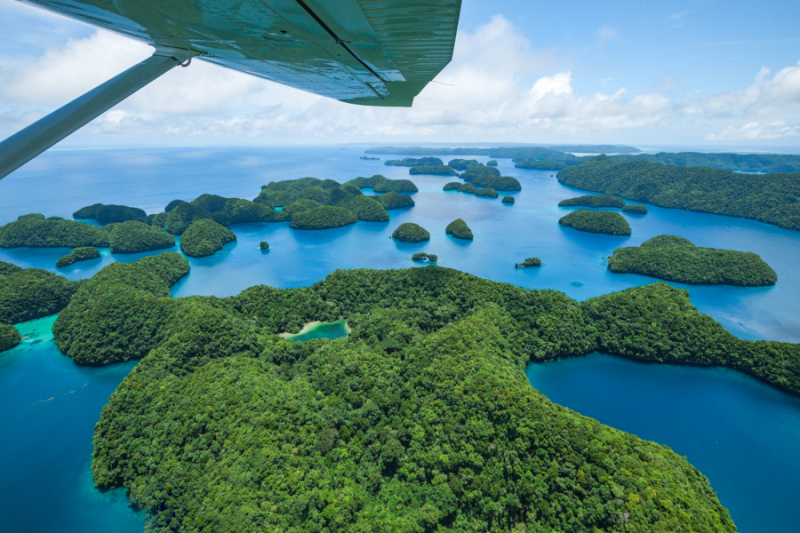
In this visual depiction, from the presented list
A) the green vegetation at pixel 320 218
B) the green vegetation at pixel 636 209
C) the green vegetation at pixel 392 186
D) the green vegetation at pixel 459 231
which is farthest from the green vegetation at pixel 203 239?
the green vegetation at pixel 636 209

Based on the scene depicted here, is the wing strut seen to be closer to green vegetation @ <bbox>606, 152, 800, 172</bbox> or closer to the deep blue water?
the deep blue water

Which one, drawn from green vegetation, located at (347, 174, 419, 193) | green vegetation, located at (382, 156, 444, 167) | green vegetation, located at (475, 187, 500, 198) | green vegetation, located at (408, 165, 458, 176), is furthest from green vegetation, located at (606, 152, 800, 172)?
green vegetation, located at (382, 156, 444, 167)

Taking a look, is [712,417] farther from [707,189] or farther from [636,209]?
[707,189]

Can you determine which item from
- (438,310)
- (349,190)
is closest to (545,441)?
(438,310)

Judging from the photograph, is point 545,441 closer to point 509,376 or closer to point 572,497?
point 572,497

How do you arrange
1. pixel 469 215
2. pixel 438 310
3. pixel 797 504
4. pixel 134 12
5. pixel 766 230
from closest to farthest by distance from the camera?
1. pixel 134 12
2. pixel 797 504
3. pixel 438 310
4. pixel 766 230
5. pixel 469 215

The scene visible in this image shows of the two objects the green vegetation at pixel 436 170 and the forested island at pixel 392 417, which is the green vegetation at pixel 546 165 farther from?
the forested island at pixel 392 417
